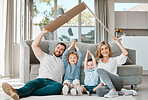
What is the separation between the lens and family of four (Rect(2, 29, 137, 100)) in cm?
258

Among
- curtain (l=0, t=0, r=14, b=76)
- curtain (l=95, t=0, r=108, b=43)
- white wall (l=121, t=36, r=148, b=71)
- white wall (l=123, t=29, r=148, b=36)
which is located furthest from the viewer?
white wall (l=123, t=29, r=148, b=36)

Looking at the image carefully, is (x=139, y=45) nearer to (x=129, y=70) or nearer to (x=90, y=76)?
(x=129, y=70)

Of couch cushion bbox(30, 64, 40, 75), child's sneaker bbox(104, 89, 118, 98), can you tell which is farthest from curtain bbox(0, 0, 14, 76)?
child's sneaker bbox(104, 89, 118, 98)

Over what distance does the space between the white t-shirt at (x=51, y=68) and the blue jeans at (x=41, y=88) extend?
0.12 m

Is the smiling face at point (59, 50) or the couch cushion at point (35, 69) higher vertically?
the smiling face at point (59, 50)

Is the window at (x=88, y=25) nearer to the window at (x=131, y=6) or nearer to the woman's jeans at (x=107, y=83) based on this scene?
the window at (x=131, y=6)

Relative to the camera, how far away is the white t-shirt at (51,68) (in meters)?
2.86

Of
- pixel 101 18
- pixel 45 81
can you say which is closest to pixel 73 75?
pixel 45 81

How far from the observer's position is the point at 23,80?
3322 millimetres

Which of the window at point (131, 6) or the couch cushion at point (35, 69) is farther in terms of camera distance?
the window at point (131, 6)

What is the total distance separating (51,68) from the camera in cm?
292

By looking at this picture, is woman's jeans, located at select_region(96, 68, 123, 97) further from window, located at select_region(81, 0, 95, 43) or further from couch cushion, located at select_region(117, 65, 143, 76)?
window, located at select_region(81, 0, 95, 43)

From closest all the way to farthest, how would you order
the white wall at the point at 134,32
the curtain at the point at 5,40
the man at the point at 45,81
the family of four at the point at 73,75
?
the man at the point at 45,81
the family of four at the point at 73,75
the curtain at the point at 5,40
the white wall at the point at 134,32

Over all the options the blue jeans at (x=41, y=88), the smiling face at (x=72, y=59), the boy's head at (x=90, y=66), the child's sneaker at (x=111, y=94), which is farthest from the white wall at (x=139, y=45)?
the blue jeans at (x=41, y=88)
